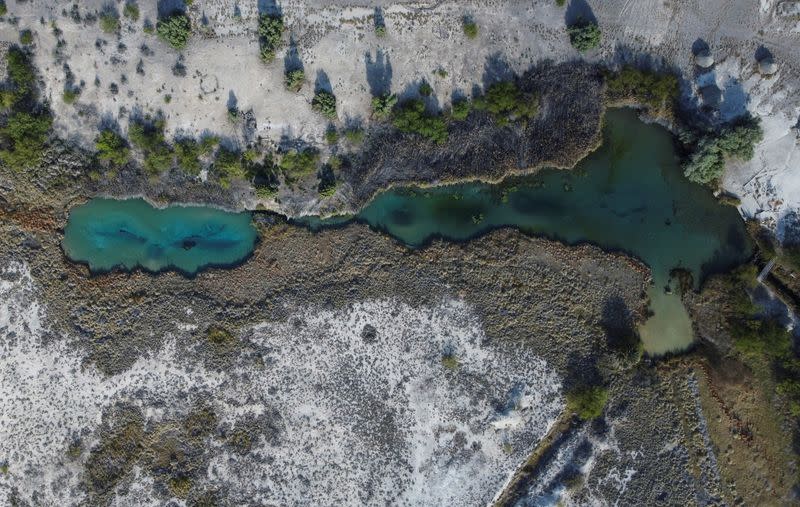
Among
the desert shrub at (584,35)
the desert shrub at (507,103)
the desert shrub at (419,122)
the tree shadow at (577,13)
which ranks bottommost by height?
the desert shrub at (419,122)

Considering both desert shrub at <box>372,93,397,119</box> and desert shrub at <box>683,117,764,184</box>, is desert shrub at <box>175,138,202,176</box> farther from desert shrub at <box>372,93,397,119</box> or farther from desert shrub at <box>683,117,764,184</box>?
desert shrub at <box>683,117,764,184</box>

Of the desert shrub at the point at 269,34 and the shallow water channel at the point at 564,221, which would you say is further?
the shallow water channel at the point at 564,221

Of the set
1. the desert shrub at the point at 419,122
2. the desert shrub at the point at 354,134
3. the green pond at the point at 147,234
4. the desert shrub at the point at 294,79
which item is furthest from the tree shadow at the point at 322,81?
the green pond at the point at 147,234

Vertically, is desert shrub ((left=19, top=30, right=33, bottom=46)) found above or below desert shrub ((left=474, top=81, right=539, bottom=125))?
below

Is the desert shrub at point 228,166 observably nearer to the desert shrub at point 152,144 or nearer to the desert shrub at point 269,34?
the desert shrub at point 152,144

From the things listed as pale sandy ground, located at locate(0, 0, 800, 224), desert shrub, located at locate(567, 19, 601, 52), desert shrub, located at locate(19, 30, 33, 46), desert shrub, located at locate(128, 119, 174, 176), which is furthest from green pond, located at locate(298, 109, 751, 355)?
desert shrub, located at locate(19, 30, 33, 46)

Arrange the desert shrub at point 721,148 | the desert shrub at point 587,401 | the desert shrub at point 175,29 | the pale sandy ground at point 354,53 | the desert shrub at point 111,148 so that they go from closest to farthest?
the desert shrub at point 721,148, the desert shrub at point 587,401, the desert shrub at point 175,29, the desert shrub at point 111,148, the pale sandy ground at point 354,53

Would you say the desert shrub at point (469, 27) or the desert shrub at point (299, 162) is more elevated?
the desert shrub at point (469, 27)
